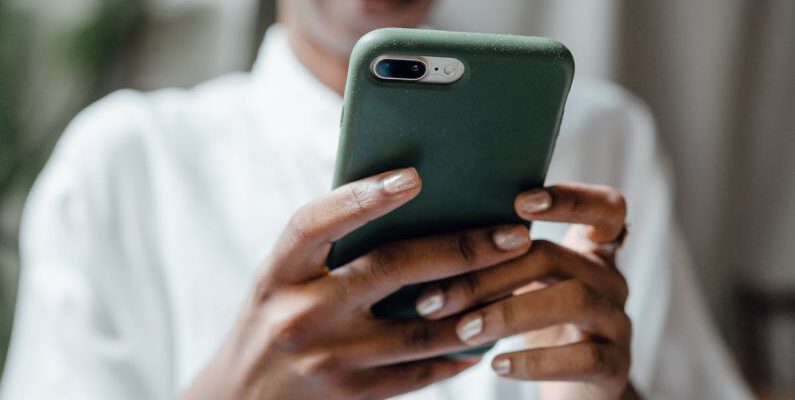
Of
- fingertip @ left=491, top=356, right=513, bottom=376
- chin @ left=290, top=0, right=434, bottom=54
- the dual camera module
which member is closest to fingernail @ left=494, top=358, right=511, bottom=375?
fingertip @ left=491, top=356, right=513, bottom=376

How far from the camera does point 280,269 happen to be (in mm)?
532

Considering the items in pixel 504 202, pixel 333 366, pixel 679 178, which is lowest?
pixel 679 178

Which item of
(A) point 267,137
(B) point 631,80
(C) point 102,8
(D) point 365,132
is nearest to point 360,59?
(D) point 365,132

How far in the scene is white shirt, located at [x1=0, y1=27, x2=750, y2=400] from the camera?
74 cm

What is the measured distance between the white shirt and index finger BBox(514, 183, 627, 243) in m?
0.21

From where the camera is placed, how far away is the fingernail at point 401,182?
0.46 meters

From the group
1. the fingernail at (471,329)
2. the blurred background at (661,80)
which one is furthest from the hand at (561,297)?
the blurred background at (661,80)

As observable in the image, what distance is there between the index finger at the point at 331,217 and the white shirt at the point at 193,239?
10.1 inches

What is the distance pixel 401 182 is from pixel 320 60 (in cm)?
38

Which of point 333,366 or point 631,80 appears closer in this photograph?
point 333,366

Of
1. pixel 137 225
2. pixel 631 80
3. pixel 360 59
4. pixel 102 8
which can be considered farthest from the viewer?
pixel 631 80

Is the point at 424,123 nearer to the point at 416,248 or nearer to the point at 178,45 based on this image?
the point at 416,248

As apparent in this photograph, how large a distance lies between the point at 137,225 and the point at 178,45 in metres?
0.33

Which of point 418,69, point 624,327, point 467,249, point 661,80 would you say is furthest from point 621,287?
point 661,80
